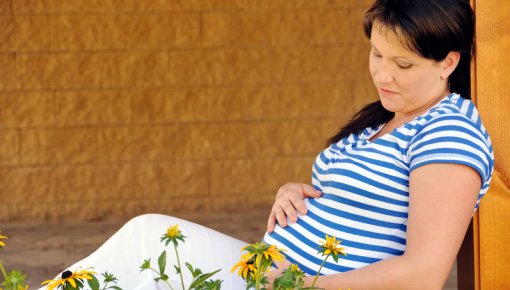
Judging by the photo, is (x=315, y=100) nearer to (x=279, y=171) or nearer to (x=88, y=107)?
(x=279, y=171)

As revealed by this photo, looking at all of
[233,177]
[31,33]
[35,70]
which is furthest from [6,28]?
[233,177]

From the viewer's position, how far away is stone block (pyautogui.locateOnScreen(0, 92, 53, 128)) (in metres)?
5.26

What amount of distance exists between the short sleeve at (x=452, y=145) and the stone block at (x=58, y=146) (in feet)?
12.5

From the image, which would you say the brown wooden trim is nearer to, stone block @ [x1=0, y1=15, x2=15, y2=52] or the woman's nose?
the woman's nose

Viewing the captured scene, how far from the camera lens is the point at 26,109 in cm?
529

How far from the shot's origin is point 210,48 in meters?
5.33

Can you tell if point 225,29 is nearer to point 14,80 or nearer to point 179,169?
point 179,169

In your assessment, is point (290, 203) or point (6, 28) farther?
point (6, 28)

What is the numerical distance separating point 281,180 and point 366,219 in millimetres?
3735

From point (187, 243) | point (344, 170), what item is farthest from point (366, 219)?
point (187, 243)

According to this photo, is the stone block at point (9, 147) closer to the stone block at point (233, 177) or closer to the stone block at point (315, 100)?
the stone block at point (233, 177)

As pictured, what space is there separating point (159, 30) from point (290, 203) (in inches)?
136

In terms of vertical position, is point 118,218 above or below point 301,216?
below

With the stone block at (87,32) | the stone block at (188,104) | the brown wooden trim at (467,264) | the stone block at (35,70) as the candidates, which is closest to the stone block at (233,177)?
the stone block at (188,104)
